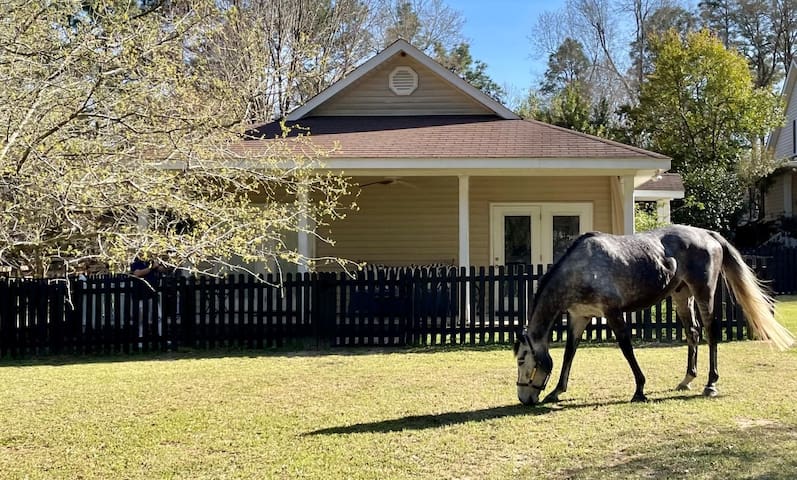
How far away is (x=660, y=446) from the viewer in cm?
512

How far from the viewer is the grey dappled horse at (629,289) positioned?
6.52 meters

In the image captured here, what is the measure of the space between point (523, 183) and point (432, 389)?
8.27 metres

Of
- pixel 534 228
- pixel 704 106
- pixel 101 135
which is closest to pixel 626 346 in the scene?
pixel 101 135

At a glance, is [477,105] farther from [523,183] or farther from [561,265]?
[561,265]

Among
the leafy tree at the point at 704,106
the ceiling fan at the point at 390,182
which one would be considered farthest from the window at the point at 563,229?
the leafy tree at the point at 704,106

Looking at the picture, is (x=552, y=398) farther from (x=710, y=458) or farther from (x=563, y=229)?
(x=563, y=229)

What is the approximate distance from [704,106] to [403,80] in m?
17.3

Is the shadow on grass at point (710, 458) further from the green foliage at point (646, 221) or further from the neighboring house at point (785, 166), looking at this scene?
the neighboring house at point (785, 166)

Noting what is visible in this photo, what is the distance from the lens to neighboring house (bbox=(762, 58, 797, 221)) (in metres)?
26.0

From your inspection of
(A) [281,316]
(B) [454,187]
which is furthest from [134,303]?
(B) [454,187]

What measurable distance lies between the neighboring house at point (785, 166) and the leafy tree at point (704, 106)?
148cm

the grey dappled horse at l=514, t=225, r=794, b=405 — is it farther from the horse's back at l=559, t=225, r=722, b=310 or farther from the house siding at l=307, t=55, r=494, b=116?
the house siding at l=307, t=55, r=494, b=116

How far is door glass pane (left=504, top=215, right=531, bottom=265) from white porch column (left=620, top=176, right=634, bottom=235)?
121 inches

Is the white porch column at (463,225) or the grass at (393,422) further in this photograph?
the white porch column at (463,225)
